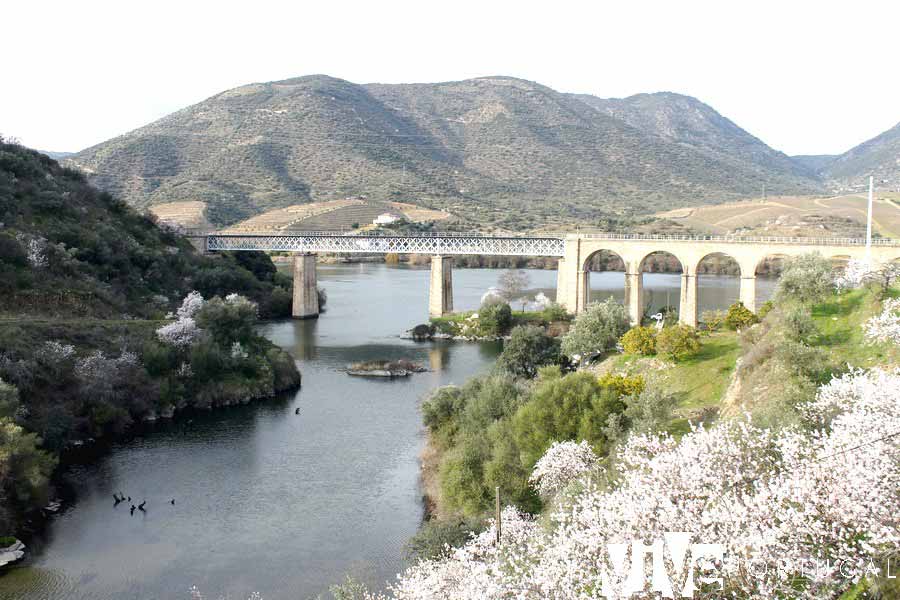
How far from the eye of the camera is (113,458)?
94.3 ft

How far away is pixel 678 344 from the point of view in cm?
2925

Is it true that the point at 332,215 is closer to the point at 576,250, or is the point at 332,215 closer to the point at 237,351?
the point at 576,250

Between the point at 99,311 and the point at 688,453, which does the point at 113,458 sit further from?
the point at 688,453

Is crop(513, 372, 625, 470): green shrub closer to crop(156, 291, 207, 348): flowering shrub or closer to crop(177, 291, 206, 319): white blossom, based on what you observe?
crop(156, 291, 207, 348): flowering shrub

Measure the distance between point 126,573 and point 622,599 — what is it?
13.9m

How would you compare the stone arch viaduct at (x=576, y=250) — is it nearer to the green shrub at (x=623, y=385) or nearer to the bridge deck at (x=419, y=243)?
the bridge deck at (x=419, y=243)

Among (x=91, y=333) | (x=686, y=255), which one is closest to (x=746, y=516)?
(x=91, y=333)

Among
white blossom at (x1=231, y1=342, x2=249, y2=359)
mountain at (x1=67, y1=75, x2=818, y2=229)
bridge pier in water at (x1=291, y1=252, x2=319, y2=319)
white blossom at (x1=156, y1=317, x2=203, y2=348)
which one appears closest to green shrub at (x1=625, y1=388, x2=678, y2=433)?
white blossom at (x1=231, y1=342, x2=249, y2=359)

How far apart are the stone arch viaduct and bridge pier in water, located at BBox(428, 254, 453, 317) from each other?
0.08 m

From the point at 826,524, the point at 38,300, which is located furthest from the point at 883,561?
the point at 38,300

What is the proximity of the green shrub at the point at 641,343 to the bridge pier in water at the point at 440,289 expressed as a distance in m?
29.3

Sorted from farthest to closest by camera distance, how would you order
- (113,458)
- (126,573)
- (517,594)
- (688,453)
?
(113,458) < (126,573) < (688,453) < (517,594)

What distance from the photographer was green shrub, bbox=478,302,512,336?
54344 millimetres

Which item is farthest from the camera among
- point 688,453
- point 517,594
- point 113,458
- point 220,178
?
point 220,178
